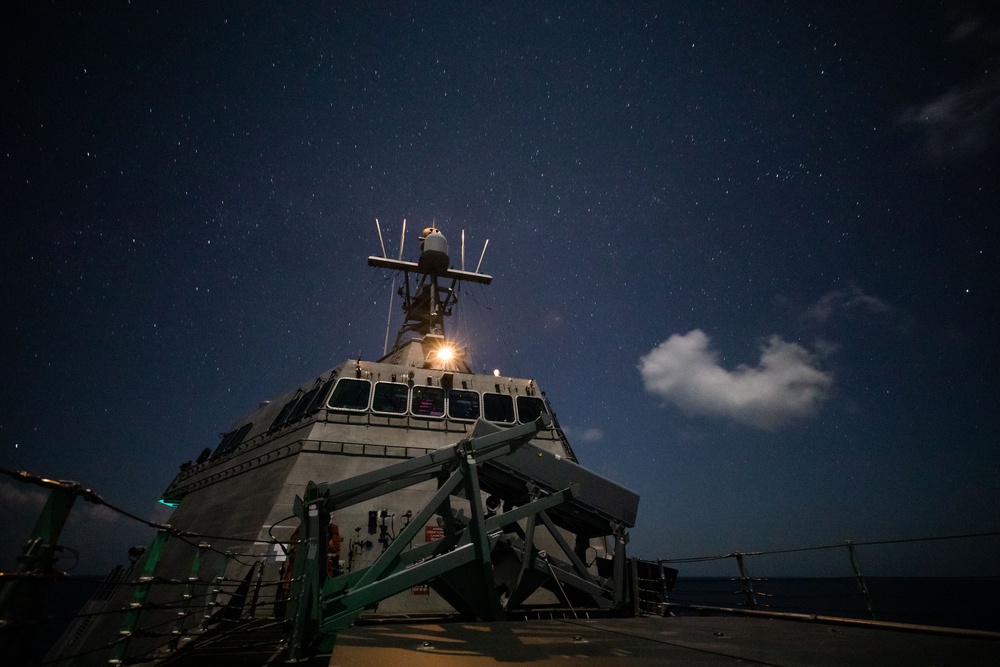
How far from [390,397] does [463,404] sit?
6.71 feet

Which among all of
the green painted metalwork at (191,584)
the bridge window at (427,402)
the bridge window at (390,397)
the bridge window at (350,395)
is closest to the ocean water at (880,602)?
the green painted metalwork at (191,584)

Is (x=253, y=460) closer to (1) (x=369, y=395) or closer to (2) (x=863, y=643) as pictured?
(1) (x=369, y=395)

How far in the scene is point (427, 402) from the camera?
38.8 feet

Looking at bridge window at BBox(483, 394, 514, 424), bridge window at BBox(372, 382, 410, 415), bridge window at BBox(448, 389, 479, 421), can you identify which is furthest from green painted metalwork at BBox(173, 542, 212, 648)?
→ bridge window at BBox(483, 394, 514, 424)

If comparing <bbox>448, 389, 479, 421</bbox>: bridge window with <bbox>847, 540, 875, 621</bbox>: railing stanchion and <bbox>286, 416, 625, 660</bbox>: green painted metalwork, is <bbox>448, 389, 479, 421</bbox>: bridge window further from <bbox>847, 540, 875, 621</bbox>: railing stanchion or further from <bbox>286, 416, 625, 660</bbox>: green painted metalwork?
<bbox>847, 540, 875, 621</bbox>: railing stanchion

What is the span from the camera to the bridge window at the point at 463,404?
11.8 m

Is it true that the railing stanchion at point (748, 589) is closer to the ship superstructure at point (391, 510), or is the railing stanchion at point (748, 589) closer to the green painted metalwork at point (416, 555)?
the ship superstructure at point (391, 510)

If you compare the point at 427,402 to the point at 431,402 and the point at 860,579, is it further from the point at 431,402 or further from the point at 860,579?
the point at 860,579

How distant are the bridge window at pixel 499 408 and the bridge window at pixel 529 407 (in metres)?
0.25

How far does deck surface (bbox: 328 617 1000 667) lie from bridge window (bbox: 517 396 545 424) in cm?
713

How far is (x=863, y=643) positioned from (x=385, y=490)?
5.23 meters

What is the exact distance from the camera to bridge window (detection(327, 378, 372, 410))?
11.1 m

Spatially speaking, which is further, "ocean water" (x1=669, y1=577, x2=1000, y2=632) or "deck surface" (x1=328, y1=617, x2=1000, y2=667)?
"ocean water" (x1=669, y1=577, x2=1000, y2=632)

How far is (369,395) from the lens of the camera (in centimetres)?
1151
